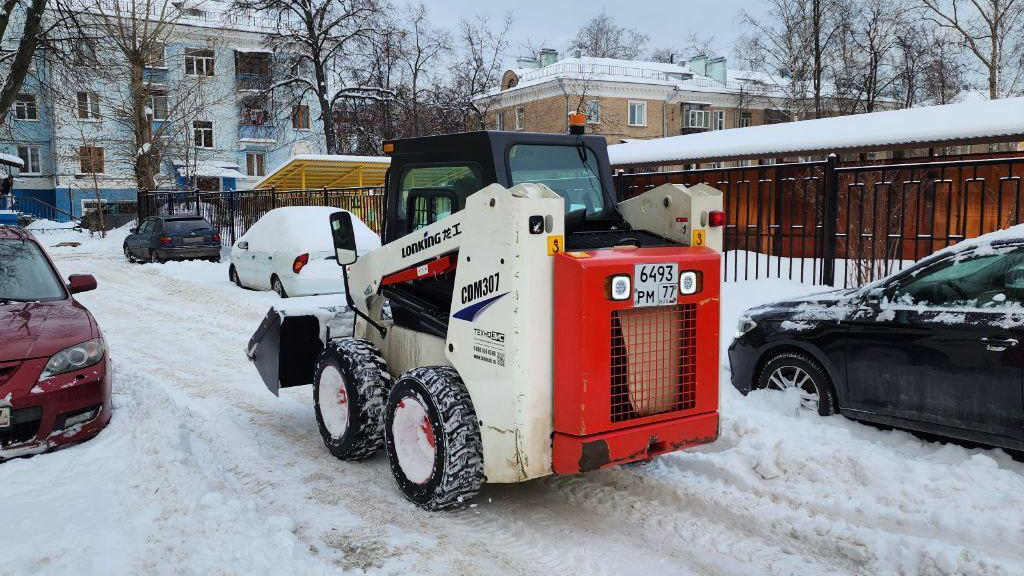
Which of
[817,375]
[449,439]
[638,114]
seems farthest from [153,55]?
[449,439]

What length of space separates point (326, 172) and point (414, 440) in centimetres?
2175

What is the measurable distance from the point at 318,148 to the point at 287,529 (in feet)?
157

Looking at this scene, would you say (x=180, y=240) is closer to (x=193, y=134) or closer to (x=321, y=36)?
(x=321, y=36)

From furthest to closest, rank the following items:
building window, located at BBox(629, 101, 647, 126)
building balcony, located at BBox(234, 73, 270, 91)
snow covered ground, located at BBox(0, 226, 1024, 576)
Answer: building window, located at BBox(629, 101, 647, 126) < building balcony, located at BBox(234, 73, 270, 91) < snow covered ground, located at BBox(0, 226, 1024, 576)

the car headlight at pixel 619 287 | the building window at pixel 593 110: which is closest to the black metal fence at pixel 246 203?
the car headlight at pixel 619 287

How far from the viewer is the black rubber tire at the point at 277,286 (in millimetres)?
12970

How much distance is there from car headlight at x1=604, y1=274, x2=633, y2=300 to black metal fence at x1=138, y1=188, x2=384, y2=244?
1028 centimetres

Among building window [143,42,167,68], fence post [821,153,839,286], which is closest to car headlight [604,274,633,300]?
fence post [821,153,839,286]

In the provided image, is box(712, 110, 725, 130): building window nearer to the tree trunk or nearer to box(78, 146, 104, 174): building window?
box(78, 146, 104, 174): building window

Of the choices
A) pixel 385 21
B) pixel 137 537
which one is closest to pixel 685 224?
pixel 137 537

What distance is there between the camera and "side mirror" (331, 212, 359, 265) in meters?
5.18

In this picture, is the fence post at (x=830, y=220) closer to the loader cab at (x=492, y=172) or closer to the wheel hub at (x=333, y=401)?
the loader cab at (x=492, y=172)

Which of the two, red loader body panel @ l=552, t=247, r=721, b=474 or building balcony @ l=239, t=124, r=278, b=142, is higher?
building balcony @ l=239, t=124, r=278, b=142

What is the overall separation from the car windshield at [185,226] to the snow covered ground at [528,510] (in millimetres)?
14698
